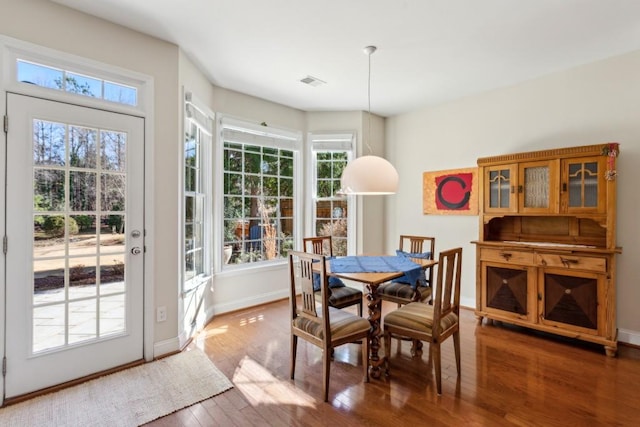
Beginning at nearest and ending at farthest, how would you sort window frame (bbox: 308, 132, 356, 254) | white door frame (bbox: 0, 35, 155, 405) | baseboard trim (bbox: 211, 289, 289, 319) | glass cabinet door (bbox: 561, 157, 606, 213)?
1. white door frame (bbox: 0, 35, 155, 405)
2. glass cabinet door (bbox: 561, 157, 606, 213)
3. baseboard trim (bbox: 211, 289, 289, 319)
4. window frame (bbox: 308, 132, 356, 254)

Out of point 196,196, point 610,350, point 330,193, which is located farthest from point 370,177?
point 610,350

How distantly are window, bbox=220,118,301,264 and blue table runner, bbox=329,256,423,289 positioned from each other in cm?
163

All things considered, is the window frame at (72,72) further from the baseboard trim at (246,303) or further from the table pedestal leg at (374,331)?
the table pedestal leg at (374,331)

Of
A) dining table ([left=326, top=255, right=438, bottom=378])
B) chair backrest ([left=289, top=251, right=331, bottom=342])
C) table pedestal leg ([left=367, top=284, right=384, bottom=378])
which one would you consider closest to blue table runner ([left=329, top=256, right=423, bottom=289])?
dining table ([left=326, top=255, right=438, bottom=378])

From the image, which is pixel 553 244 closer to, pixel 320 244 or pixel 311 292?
pixel 320 244

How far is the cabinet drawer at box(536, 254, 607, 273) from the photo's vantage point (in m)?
2.83

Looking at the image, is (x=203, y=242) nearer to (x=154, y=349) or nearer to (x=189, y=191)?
(x=189, y=191)

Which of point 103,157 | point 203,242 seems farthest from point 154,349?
point 103,157

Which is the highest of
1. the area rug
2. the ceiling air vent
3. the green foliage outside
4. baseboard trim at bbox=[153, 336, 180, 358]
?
the ceiling air vent

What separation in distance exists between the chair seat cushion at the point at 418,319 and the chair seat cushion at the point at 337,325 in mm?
220

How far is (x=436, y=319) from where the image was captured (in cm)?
223

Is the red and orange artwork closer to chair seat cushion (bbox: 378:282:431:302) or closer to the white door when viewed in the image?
chair seat cushion (bbox: 378:282:431:302)

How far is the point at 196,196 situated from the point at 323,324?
2089 millimetres

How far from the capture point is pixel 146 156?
2688 mm
